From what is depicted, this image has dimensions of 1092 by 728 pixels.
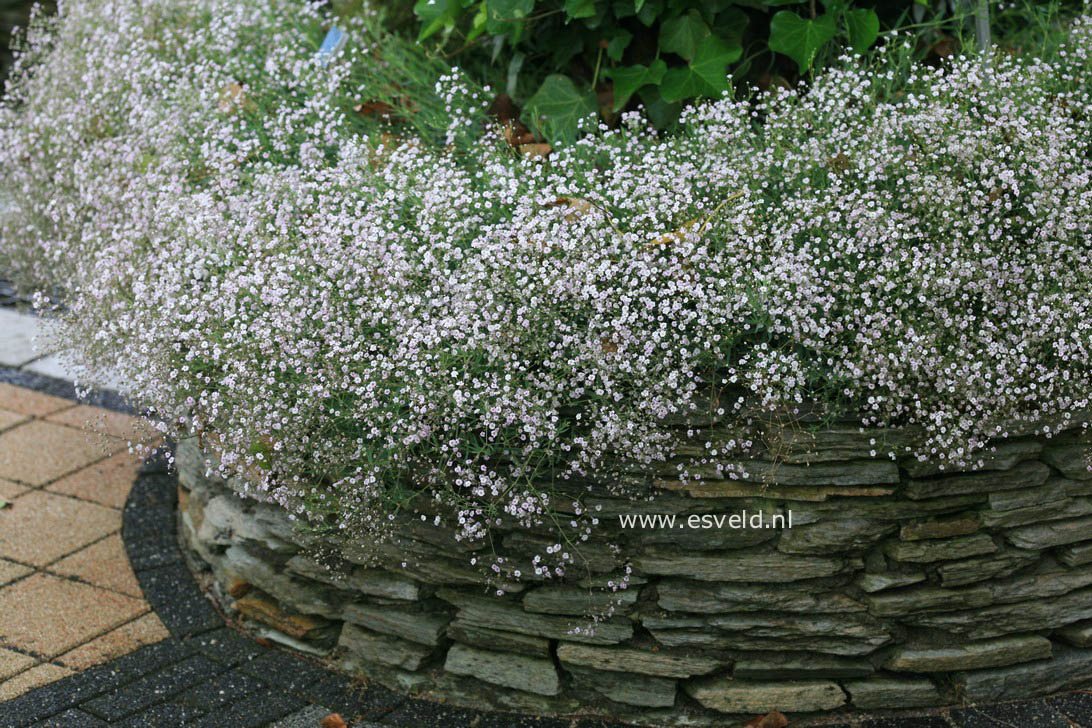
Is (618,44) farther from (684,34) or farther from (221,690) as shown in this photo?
(221,690)

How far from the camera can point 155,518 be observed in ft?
10.6

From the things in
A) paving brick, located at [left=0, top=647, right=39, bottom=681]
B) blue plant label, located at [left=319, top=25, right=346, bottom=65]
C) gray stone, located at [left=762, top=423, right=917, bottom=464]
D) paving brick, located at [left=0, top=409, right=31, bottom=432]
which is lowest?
paving brick, located at [left=0, top=647, right=39, bottom=681]

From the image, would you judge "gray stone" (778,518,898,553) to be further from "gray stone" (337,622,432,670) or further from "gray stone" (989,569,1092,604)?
"gray stone" (337,622,432,670)

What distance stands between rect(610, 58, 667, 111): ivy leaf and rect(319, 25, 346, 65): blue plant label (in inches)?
34.8

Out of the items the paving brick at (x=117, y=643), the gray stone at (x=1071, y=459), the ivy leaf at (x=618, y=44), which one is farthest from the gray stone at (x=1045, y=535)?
the paving brick at (x=117, y=643)

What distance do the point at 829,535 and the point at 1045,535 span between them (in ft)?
1.57

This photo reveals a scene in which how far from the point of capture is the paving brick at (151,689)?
2.41 metres

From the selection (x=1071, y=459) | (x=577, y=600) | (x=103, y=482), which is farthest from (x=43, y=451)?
(x=1071, y=459)

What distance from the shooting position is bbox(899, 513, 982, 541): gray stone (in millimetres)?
2256

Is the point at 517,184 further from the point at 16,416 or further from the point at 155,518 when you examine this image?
the point at 16,416

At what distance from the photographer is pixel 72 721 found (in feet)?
7.75

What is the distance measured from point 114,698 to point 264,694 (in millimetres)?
334

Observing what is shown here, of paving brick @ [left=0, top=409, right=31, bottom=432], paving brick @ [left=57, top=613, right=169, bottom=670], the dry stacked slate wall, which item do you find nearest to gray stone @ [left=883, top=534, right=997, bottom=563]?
the dry stacked slate wall

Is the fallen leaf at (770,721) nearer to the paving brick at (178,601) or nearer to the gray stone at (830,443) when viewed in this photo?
the gray stone at (830,443)
